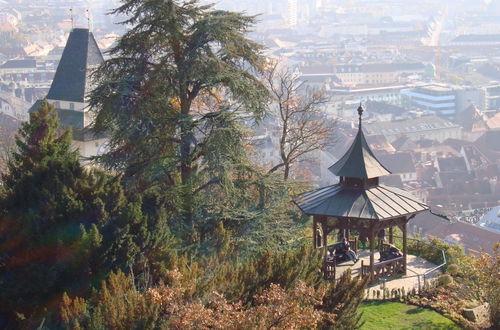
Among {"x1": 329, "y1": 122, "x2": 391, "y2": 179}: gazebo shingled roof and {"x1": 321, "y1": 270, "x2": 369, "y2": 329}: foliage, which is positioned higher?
{"x1": 329, "y1": 122, "x2": 391, "y2": 179}: gazebo shingled roof

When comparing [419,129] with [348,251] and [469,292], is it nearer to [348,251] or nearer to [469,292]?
[348,251]

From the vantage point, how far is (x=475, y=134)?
93688 mm

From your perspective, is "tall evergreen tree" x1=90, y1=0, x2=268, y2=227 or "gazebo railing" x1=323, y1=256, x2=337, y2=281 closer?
"tall evergreen tree" x1=90, y1=0, x2=268, y2=227

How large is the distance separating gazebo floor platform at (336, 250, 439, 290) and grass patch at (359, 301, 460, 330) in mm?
936

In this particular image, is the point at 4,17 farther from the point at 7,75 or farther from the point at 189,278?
the point at 189,278

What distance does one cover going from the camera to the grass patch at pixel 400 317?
13.4 meters

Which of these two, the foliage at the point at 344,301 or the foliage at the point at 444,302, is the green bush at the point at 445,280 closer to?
the foliage at the point at 444,302

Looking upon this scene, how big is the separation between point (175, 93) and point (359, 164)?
3.86 meters

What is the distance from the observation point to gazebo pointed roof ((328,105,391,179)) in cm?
1565

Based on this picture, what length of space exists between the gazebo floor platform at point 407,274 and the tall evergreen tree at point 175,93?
342 centimetres

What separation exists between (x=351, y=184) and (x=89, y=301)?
6.73m

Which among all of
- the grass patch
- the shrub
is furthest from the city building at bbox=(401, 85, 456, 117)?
the grass patch

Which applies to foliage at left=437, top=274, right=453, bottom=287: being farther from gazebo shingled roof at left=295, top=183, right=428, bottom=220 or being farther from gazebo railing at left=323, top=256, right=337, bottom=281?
gazebo railing at left=323, top=256, right=337, bottom=281

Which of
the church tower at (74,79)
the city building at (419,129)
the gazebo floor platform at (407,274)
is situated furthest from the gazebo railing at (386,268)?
the city building at (419,129)
